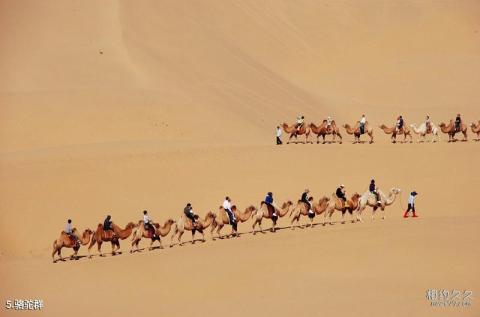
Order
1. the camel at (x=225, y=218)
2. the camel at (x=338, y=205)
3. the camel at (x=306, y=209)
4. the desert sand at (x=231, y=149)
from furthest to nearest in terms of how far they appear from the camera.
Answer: the camel at (x=338, y=205)
the camel at (x=306, y=209)
the camel at (x=225, y=218)
the desert sand at (x=231, y=149)

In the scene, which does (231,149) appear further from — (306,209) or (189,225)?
(189,225)

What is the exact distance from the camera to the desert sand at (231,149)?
24.2 m

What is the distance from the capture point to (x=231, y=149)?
3834 centimetres

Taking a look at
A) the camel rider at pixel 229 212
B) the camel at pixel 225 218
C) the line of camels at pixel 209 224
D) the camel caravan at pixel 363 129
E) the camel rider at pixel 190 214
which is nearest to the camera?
the line of camels at pixel 209 224

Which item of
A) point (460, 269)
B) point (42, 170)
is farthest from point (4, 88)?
point (460, 269)

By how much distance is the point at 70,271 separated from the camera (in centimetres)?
2639

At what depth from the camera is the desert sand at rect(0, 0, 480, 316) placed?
24172 mm

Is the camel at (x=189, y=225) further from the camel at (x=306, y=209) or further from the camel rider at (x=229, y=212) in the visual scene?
the camel at (x=306, y=209)

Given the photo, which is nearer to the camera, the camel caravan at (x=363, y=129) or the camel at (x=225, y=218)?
the camel at (x=225, y=218)

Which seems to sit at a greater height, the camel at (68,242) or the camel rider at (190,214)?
the camel rider at (190,214)

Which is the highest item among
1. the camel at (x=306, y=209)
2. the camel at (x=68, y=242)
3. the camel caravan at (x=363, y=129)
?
the camel caravan at (x=363, y=129)

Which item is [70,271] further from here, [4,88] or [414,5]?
[414,5]

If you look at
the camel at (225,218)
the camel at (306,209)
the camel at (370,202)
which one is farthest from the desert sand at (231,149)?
the camel at (225,218)

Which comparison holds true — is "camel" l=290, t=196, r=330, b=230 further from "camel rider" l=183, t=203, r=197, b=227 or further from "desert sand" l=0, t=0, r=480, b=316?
"camel rider" l=183, t=203, r=197, b=227
